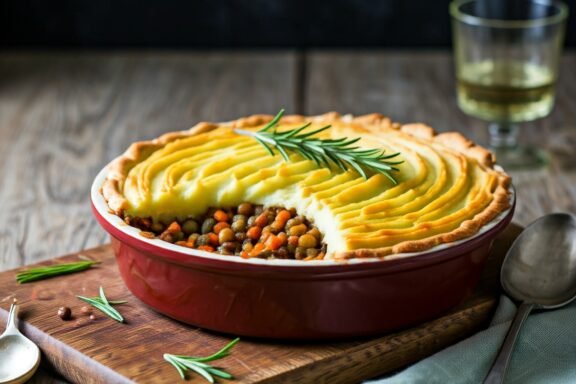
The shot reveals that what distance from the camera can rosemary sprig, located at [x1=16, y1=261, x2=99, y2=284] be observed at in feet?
8.77

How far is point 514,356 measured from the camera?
240 centimetres

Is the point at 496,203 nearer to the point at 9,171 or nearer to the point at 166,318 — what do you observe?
the point at 166,318

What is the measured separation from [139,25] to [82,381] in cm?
341

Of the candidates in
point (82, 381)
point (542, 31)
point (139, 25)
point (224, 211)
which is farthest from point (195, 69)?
point (82, 381)

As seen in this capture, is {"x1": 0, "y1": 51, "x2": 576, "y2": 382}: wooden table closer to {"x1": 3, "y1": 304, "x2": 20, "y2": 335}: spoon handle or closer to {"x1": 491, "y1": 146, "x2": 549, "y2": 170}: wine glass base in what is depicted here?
{"x1": 491, "y1": 146, "x2": 549, "y2": 170}: wine glass base

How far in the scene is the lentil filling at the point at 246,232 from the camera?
243 cm

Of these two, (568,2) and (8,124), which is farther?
(568,2)

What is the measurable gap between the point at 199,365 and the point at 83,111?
Result: 2.60 meters

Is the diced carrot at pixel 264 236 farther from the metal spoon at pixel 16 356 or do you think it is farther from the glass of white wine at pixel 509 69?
the glass of white wine at pixel 509 69

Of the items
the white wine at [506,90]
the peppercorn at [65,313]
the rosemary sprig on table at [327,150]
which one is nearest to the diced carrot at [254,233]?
the rosemary sprig on table at [327,150]

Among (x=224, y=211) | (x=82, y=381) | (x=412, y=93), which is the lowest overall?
(x=412, y=93)

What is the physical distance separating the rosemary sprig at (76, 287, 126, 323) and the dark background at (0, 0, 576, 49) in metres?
3.07

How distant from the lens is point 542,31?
3.93m

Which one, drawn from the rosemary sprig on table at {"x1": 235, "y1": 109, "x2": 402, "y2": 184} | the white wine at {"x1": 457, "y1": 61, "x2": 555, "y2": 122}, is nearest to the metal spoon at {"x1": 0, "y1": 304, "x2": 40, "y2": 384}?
the rosemary sprig on table at {"x1": 235, "y1": 109, "x2": 402, "y2": 184}
